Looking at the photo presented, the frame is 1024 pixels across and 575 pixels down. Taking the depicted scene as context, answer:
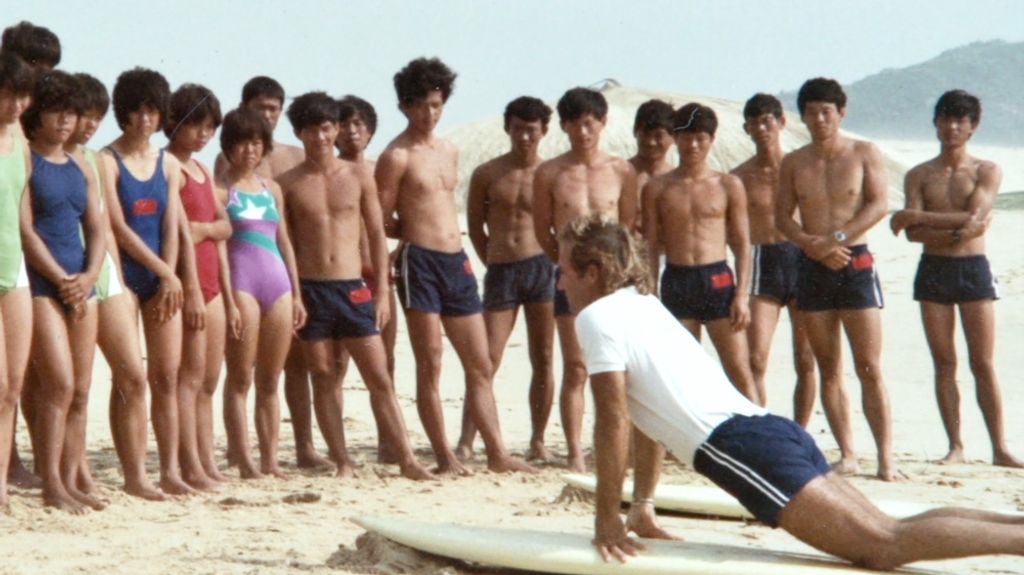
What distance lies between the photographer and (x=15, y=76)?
7012 millimetres

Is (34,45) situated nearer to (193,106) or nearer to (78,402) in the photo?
(193,106)

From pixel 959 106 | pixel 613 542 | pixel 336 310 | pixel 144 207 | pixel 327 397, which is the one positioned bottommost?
pixel 613 542

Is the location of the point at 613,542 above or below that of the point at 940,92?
below

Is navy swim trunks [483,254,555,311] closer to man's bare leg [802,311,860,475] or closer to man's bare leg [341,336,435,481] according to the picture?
man's bare leg [341,336,435,481]

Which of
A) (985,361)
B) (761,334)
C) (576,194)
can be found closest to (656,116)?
(576,194)

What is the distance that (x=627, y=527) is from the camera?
6.64m

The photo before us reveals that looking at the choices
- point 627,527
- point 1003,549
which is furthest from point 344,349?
point 1003,549

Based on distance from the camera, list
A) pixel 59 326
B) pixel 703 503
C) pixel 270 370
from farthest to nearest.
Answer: pixel 270 370 < pixel 703 503 < pixel 59 326

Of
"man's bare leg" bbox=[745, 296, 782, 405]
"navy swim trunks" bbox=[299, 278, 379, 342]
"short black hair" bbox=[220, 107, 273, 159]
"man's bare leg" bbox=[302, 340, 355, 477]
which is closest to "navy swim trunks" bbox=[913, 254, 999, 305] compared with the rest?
"man's bare leg" bbox=[745, 296, 782, 405]

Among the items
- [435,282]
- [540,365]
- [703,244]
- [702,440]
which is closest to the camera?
[702,440]

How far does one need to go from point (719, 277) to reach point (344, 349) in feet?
6.86

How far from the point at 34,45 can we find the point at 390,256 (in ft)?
7.40

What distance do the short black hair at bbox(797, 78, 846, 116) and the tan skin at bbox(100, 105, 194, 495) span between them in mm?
3247

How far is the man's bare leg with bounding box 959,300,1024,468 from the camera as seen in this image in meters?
9.64
